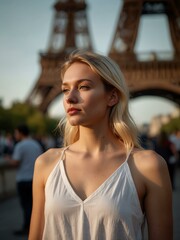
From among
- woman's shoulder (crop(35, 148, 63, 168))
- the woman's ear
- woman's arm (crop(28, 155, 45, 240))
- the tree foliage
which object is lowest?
woman's arm (crop(28, 155, 45, 240))

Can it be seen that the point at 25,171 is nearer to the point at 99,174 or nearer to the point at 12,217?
the point at 12,217

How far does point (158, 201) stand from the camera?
2.26 meters

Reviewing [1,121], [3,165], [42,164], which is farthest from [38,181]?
[1,121]

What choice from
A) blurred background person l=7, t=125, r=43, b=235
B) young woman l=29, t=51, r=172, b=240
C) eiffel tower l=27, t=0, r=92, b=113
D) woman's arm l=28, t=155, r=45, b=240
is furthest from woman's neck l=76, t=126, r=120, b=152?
eiffel tower l=27, t=0, r=92, b=113

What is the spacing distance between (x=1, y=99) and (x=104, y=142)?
150ft

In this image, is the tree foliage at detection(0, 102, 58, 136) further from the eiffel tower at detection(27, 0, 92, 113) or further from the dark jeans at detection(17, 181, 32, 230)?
the dark jeans at detection(17, 181, 32, 230)

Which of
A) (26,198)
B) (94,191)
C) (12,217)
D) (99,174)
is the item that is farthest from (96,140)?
(12,217)

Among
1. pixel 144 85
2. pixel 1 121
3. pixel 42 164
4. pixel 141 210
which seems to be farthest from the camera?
pixel 1 121

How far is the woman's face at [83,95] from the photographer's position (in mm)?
2338

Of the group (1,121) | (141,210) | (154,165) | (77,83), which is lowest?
(141,210)

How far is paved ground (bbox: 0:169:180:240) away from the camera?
684 cm

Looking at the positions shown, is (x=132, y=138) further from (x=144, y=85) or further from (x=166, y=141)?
(x=144, y=85)

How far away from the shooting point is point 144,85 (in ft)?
124

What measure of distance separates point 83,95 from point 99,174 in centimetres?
36
